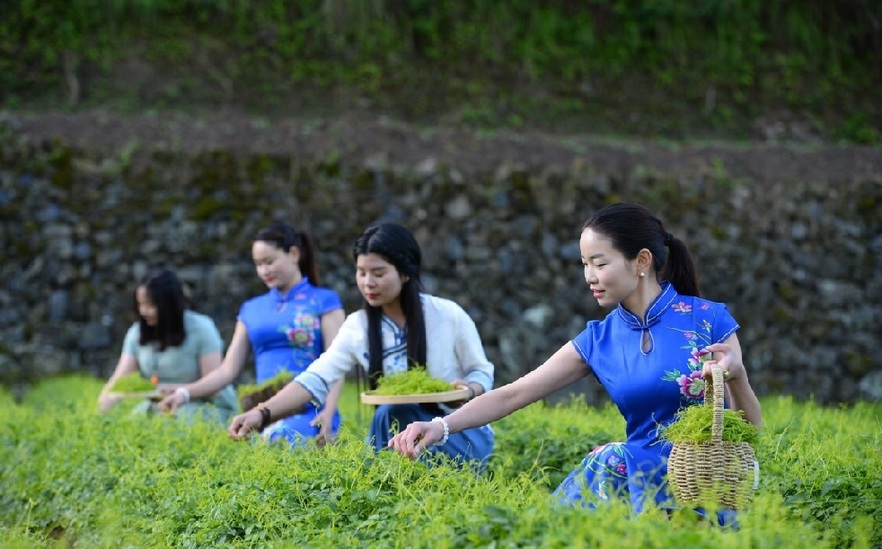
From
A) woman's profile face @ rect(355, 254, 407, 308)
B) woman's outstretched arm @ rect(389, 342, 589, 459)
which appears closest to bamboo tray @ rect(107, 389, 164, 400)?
woman's profile face @ rect(355, 254, 407, 308)

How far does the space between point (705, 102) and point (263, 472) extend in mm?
14671

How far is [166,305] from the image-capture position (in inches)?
323

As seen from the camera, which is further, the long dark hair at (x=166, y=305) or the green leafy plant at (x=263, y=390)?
the long dark hair at (x=166, y=305)

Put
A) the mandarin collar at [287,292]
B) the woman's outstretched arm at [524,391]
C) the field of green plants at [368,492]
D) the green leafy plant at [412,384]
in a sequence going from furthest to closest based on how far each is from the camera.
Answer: the mandarin collar at [287,292] < the green leafy plant at [412,384] < the woman's outstretched arm at [524,391] < the field of green plants at [368,492]

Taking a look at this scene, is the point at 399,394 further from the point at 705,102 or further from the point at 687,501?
the point at 705,102

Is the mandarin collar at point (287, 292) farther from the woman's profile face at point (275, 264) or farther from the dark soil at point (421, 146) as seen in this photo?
the dark soil at point (421, 146)

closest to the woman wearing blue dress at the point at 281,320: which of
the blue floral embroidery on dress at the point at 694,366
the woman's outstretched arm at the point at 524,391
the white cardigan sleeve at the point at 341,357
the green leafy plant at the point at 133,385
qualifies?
the green leafy plant at the point at 133,385

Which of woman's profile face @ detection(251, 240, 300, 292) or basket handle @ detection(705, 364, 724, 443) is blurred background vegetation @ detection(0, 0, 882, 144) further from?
basket handle @ detection(705, 364, 724, 443)

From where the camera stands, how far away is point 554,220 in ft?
43.7

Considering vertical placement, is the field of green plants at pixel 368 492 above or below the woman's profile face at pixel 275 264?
below

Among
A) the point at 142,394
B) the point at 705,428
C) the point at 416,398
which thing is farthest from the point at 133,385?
the point at 705,428

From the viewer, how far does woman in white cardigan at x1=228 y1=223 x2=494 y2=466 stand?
5.53 metres

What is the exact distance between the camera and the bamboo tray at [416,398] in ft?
16.8

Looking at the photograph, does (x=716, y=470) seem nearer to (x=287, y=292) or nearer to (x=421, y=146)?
(x=287, y=292)
